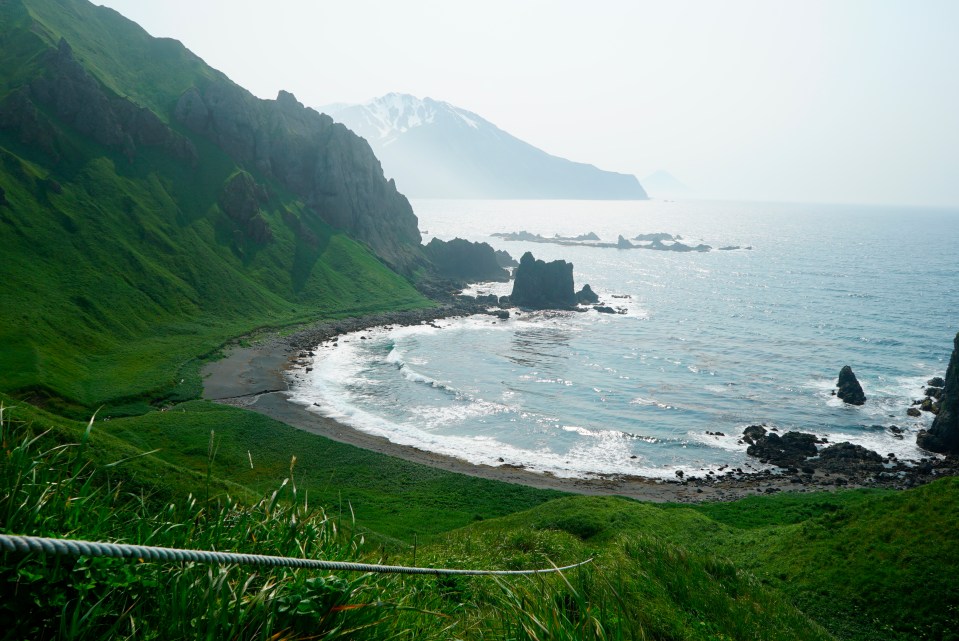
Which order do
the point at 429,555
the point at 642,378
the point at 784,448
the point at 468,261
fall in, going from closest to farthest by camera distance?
the point at 429,555
the point at 784,448
the point at 642,378
the point at 468,261

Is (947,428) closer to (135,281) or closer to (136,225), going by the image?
(135,281)

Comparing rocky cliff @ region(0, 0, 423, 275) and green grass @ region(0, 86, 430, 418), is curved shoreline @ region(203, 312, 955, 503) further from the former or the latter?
rocky cliff @ region(0, 0, 423, 275)

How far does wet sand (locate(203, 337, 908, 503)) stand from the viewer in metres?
49.6

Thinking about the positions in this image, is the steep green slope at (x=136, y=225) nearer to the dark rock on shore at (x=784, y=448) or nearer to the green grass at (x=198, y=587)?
the green grass at (x=198, y=587)

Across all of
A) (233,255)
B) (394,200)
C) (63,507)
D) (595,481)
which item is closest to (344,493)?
(595,481)

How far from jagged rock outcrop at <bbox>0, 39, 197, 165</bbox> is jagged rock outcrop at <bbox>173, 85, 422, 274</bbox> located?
16.4m

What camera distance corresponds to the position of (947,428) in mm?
58438

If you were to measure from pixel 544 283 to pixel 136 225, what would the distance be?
78139 mm

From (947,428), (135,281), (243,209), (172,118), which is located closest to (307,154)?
(172,118)

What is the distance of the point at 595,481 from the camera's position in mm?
51688

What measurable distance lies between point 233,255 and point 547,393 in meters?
70.0

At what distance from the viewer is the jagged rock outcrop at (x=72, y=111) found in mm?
94188

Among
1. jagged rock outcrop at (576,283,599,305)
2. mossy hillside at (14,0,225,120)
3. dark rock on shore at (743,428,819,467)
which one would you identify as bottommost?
dark rock on shore at (743,428,819,467)

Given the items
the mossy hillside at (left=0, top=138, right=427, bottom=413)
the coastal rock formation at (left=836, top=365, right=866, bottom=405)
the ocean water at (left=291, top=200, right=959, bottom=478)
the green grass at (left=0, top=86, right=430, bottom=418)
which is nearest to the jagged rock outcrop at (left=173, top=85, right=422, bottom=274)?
the green grass at (left=0, top=86, right=430, bottom=418)
